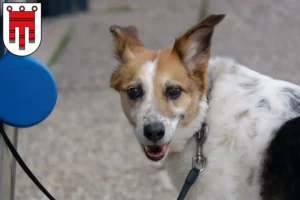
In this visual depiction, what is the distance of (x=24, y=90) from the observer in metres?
3.00

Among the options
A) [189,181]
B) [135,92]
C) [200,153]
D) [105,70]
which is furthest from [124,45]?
[105,70]

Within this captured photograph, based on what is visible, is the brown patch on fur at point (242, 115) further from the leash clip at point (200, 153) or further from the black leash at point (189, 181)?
the black leash at point (189, 181)

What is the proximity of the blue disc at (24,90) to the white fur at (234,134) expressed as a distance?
868mm

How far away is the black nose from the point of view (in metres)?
3.31

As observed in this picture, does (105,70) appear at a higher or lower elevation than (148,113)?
lower

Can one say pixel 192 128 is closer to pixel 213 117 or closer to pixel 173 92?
pixel 213 117

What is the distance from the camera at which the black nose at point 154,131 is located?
10.9ft

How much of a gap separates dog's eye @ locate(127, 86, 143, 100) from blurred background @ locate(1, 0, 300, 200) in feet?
5.10

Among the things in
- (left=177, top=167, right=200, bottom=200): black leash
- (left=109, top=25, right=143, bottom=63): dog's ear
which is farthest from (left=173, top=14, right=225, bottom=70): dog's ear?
(left=177, top=167, right=200, bottom=200): black leash

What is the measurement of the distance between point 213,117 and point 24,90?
3.61ft

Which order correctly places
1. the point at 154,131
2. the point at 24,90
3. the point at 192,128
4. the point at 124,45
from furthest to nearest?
1. the point at 124,45
2. the point at 192,128
3. the point at 154,131
4. the point at 24,90

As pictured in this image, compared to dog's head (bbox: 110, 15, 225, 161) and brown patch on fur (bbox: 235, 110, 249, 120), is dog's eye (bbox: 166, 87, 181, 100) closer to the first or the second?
dog's head (bbox: 110, 15, 225, 161)

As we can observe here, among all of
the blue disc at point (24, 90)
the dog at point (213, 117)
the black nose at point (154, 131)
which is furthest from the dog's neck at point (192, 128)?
the blue disc at point (24, 90)

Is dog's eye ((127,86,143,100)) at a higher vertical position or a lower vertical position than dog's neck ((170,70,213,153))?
higher
